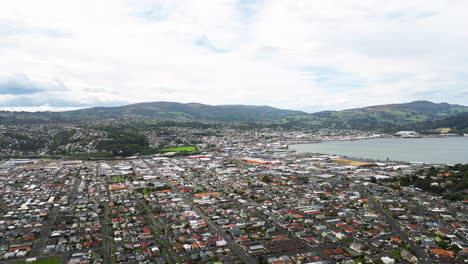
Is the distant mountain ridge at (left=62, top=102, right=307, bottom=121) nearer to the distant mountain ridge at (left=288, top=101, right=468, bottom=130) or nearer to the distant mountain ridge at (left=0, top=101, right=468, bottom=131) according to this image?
the distant mountain ridge at (left=0, top=101, right=468, bottom=131)

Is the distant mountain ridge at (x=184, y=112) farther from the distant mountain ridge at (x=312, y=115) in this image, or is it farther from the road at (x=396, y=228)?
the road at (x=396, y=228)

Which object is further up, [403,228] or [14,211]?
[403,228]

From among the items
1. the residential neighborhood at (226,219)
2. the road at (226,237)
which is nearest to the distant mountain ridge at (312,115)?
the residential neighborhood at (226,219)

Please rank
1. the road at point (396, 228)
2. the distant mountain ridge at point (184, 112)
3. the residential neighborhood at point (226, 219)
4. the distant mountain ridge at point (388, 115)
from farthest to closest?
1. the distant mountain ridge at point (184, 112)
2. the distant mountain ridge at point (388, 115)
3. the residential neighborhood at point (226, 219)
4. the road at point (396, 228)

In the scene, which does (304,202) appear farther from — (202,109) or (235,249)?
(202,109)

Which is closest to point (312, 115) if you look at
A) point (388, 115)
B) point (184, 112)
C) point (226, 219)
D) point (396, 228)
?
point (388, 115)

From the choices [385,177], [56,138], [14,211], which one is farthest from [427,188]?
[56,138]

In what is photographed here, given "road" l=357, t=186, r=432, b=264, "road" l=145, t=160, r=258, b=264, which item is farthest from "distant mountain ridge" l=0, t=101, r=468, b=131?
"road" l=145, t=160, r=258, b=264

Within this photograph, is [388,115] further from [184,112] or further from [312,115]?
[184,112]
